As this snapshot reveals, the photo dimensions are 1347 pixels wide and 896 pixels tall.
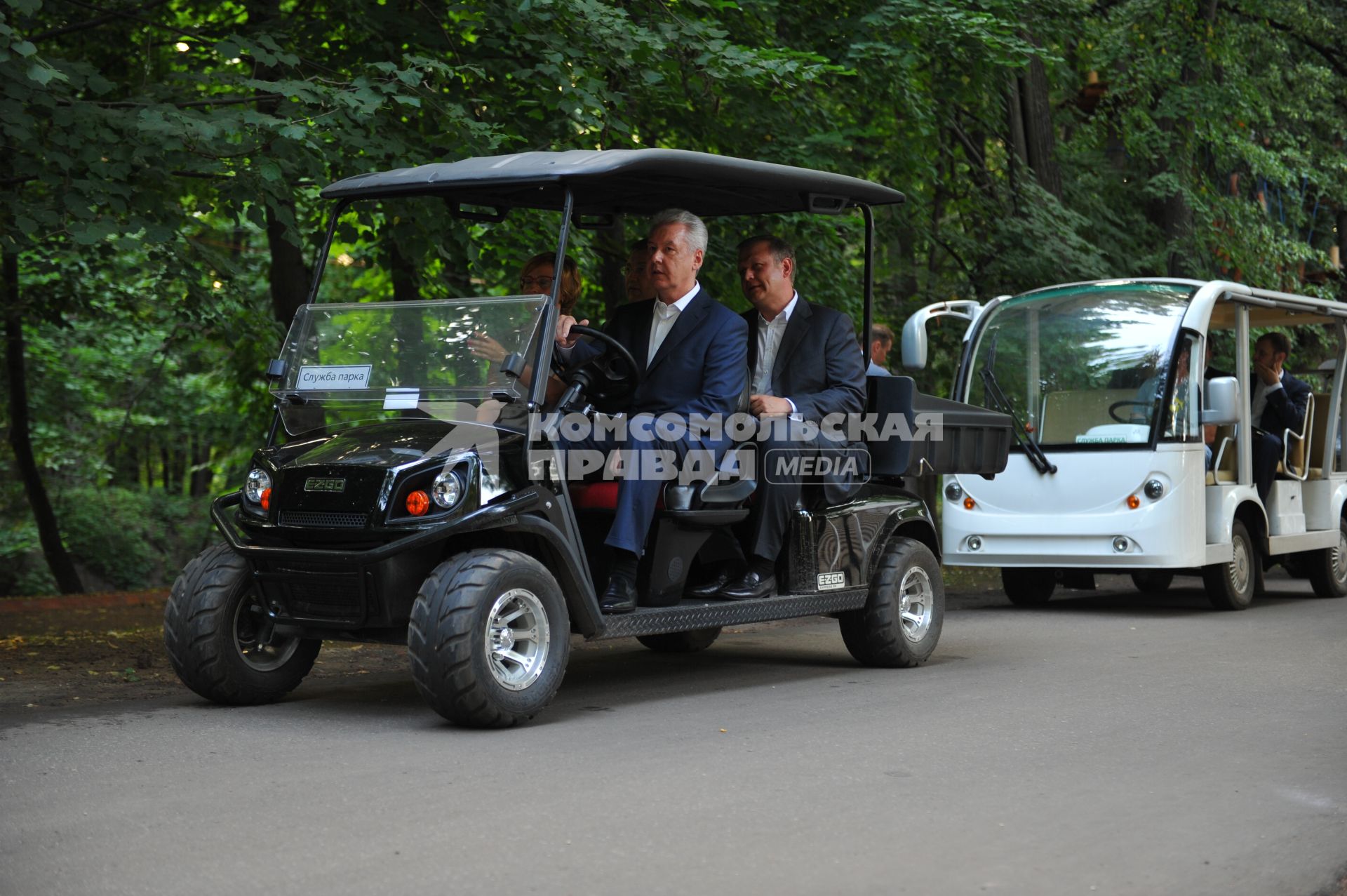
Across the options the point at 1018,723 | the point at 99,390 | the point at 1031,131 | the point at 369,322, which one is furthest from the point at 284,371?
the point at 99,390

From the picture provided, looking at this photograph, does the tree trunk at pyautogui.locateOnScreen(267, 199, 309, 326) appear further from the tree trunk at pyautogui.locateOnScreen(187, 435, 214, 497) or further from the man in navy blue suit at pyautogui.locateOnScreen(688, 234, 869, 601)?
the tree trunk at pyautogui.locateOnScreen(187, 435, 214, 497)

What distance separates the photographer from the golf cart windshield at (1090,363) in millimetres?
12383

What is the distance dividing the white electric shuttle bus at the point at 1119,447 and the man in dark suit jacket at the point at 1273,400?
0.45 feet

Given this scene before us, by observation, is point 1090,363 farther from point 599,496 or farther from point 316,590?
point 316,590

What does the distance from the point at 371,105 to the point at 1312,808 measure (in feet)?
21.6

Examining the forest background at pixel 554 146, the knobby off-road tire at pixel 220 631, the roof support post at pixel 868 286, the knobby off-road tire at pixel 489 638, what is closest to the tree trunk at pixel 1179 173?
the forest background at pixel 554 146

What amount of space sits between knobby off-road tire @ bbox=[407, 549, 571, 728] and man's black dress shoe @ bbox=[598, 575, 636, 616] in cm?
40

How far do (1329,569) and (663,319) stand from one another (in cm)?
881

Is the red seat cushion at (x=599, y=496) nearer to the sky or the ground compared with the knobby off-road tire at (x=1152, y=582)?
nearer to the sky

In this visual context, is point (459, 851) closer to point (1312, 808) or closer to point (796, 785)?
point (796, 785)

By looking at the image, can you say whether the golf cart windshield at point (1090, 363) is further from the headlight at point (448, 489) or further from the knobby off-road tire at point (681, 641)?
the headlight at point (448, 489)

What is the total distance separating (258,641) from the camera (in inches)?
288

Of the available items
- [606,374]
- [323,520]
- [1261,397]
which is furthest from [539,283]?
[1261,397]

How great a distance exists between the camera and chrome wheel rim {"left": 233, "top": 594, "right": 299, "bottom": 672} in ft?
23.6
